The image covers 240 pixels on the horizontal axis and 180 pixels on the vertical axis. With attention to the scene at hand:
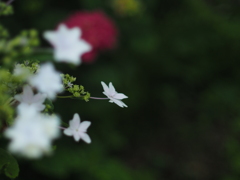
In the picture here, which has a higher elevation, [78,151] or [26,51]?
[78,151]

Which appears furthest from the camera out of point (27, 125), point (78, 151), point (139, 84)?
point (139, 84)

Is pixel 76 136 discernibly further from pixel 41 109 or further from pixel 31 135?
pixel 31 135

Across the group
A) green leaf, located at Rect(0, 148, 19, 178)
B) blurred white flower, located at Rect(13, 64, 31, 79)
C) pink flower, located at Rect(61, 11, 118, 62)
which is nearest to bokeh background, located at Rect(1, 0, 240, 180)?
pink flower, located at Rect(61, 11, 118, 62)

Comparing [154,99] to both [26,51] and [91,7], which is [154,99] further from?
[26,51]

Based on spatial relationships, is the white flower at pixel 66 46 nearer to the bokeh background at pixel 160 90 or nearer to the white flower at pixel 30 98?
the white flower at pixel 30 98

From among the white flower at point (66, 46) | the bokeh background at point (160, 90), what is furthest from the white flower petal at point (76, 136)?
the bokeh background at point (160, 90)

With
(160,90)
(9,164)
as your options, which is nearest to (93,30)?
(9,164)

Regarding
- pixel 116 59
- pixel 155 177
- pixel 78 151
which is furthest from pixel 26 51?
pixel 155 177
